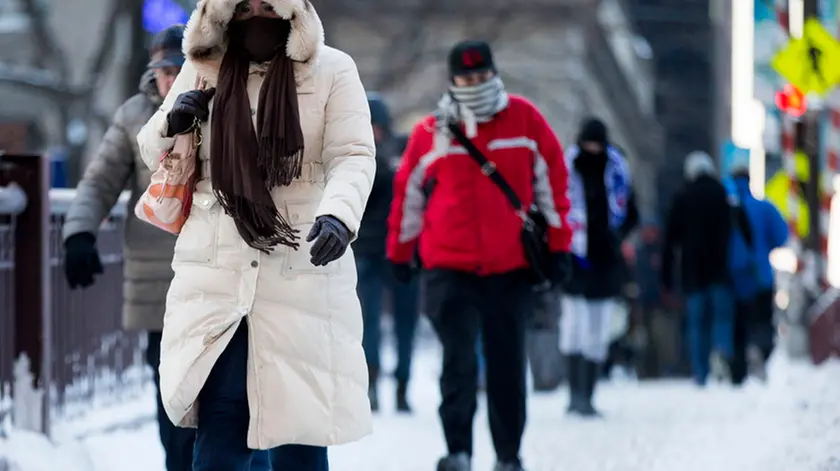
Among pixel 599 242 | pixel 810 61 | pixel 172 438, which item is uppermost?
pixel 810 61

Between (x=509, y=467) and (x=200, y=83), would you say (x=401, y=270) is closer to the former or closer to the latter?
(x=509, y=467)

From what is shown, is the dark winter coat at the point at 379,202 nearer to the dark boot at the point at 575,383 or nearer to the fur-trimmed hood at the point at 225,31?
the dark boot at the point at 575,383

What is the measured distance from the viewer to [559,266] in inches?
314

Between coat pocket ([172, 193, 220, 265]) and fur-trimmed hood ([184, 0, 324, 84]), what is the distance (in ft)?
1.25

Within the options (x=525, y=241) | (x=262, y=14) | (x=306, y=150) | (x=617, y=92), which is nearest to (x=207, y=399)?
(x=306, y=150)

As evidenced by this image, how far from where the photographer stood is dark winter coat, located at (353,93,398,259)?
11148 mm

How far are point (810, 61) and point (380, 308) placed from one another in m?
7.64

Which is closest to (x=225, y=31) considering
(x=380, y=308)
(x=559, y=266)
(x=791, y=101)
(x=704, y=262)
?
(x=559, y=266)

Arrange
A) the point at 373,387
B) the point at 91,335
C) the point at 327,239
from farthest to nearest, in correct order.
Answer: the point at 373,387 → the point at 91,335 → the point at 327,239

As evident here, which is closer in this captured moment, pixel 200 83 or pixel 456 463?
pixel 200 83

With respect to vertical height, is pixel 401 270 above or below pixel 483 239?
below

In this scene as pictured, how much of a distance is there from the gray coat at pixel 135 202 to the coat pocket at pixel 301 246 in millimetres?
1671

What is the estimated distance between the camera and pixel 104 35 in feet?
83.1

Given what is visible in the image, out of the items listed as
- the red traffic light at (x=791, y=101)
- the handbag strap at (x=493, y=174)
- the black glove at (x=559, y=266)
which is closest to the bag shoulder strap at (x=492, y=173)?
the handbag strap at (x=493, y=174)
